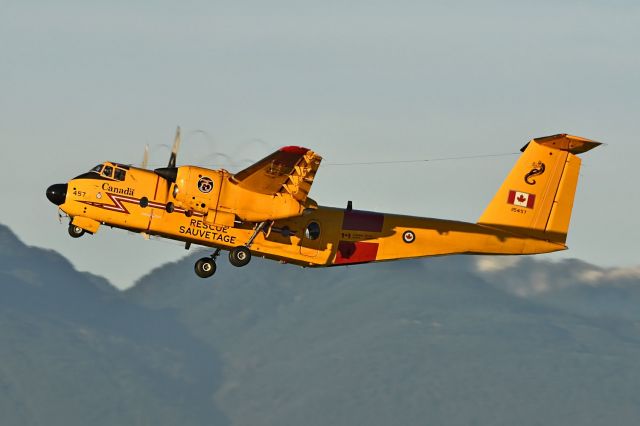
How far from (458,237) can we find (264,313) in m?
130

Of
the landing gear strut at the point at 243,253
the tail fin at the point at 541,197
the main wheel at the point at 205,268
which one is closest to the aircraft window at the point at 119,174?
the main wheel at the point at 205,268

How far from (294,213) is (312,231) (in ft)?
5.05

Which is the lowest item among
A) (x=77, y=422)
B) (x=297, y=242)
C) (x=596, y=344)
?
(x=77, y=422)

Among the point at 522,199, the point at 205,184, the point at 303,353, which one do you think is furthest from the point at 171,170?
the point at 303,353

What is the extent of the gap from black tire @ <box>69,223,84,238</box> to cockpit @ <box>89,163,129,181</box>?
176cm

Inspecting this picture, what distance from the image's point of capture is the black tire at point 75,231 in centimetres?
3566

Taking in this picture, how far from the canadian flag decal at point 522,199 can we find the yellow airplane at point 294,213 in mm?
32

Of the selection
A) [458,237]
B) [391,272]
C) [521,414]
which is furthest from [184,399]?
[458,237]

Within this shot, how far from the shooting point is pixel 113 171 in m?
35.4

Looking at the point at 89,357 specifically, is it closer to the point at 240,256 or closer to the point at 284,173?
the point at 240,256

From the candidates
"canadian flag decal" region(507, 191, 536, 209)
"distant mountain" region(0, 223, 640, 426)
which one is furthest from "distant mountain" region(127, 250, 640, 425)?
"canadian flag decal" region(507, 191, 536, 209)

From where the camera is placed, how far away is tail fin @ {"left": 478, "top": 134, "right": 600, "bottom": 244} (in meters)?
38.1

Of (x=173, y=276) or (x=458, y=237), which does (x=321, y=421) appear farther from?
(x=458, y=237)

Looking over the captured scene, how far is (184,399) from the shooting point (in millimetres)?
151125
